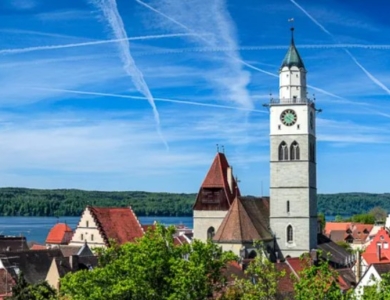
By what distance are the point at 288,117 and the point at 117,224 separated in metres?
17.6

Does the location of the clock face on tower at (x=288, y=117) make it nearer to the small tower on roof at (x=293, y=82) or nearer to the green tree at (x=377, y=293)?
the small tower on roof at (x=293, y=82)

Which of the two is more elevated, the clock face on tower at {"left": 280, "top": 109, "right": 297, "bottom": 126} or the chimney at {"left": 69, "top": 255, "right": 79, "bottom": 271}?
the clock face on tower at {"left": 280, "top": 109, "right": 297, "bottom": 126}

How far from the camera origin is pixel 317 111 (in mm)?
67188

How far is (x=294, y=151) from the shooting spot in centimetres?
6388

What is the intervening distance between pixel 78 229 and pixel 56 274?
702 inches

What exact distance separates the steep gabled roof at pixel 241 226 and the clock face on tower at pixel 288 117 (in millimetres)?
7665

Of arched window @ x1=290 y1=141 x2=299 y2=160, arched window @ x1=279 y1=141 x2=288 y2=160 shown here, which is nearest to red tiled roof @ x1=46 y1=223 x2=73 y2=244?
arched window @ x1=279 y1=141 x2=288 y2=160

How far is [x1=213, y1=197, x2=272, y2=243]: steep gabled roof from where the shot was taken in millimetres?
59188

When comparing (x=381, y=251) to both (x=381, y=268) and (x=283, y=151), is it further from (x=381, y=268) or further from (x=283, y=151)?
(x=381, y=268)

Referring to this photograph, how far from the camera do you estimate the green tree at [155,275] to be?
26016 mm

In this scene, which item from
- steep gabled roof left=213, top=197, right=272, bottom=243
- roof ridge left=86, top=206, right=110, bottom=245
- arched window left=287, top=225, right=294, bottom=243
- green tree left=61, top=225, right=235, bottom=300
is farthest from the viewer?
arched window left=287, top=225, right=294, bottom=243

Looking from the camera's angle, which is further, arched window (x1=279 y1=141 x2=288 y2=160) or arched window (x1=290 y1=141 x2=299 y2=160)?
arched window (x1=279 y1=141 x2=288 y2=160)

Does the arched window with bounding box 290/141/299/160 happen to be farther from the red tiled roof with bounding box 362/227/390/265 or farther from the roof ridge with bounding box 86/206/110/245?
the roof ridge with bounding box 86/206/110/245

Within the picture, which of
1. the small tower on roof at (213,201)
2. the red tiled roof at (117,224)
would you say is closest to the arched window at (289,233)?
the small tower on roof at (213,201)
